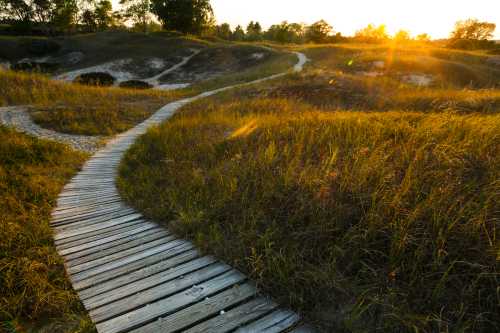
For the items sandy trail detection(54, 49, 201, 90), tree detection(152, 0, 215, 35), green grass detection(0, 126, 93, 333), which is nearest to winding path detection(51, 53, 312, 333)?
green grass detection(0, 126, 93, 333)

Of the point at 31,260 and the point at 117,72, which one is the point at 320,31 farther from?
the point at 31,260

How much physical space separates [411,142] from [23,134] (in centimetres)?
1100

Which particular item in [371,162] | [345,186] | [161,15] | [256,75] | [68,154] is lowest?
[68,154]

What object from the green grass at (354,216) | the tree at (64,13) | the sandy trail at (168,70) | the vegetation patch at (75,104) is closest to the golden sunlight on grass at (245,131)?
the green grass at (354,216)

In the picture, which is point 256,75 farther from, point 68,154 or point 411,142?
point 411,142

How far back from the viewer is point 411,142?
466cm

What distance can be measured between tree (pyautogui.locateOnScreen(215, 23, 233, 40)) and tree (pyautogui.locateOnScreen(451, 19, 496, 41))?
64104mm

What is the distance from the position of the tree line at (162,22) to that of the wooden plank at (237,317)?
206ft

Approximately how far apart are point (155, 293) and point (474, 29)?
9295cm

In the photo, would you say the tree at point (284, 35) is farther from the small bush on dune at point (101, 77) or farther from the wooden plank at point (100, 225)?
the wooden plank at point (100, 225)

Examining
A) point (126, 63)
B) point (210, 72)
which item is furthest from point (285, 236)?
point (126, 63)

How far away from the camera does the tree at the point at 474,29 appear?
6425 cm

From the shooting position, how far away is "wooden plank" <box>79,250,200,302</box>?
288 centimetres

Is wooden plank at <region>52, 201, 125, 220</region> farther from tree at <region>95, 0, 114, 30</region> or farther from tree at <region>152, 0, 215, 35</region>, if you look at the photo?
A: tree at <region>95, 0, 114, 30</region>
